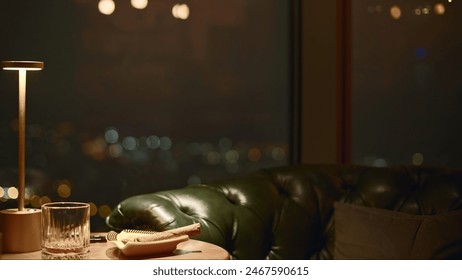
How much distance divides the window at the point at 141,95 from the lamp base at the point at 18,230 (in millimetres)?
965

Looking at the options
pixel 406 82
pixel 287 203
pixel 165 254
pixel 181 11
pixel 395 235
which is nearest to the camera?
pixel 165 254

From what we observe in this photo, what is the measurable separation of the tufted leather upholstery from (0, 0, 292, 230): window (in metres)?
0.60

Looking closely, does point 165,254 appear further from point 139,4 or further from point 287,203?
point 139,4

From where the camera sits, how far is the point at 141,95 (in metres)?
3.01

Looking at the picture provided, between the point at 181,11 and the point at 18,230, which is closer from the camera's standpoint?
the point at 18,230

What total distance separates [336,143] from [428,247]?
988mm

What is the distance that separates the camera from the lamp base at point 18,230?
1.91 m

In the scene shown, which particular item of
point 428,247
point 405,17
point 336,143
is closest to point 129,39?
point 336,143

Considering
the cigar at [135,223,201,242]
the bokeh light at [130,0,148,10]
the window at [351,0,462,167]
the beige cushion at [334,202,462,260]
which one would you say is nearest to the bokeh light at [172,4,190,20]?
the bokeh light at [130,0,148,10]

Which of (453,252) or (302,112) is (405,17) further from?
(453,252)

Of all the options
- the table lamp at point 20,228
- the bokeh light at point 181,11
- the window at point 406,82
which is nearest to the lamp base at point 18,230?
the table lamp at point 20,228

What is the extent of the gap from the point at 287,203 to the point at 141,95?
2.93ft

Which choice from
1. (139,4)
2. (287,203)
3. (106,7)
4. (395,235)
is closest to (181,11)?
(139,4)

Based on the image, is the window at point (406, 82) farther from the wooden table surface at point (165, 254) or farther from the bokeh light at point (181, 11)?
the wooden table surface at point (165, 254)
